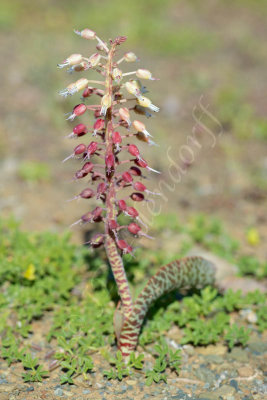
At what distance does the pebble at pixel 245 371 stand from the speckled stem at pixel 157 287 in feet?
2.49

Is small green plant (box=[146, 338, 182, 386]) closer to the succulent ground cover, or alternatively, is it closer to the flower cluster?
the succulent ground cover

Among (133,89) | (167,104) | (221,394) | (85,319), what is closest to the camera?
(133,89)

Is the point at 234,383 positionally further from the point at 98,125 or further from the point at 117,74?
the point at 117,74

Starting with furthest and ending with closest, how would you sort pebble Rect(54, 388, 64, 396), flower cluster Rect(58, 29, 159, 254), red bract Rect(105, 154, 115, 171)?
pebble Rect(54, 388, 64, 396) → red bract Rect(105, 154, 115, 171) → flower cluster Rect(58, 29, 159, 254)

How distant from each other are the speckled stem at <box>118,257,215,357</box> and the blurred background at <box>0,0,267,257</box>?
1.96m

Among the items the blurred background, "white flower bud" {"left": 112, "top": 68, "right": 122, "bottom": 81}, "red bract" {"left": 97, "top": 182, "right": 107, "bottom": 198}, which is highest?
the blurred background

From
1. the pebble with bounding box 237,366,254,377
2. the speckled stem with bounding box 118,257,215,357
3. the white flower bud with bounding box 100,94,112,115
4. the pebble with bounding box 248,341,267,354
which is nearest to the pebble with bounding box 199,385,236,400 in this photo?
the pebble with bounding box 237,366,254,377

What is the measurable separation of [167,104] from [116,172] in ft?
19.8

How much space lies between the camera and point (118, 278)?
3752mm

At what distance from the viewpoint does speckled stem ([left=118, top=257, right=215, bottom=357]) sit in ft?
12.2

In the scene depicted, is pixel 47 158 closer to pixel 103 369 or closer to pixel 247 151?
pixel 247 151

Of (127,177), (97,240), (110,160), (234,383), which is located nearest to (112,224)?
(97,240)

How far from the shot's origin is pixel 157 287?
147 inches

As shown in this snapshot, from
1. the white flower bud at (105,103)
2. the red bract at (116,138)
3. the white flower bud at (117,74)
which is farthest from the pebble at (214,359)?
the white flower bud at (117,74)
